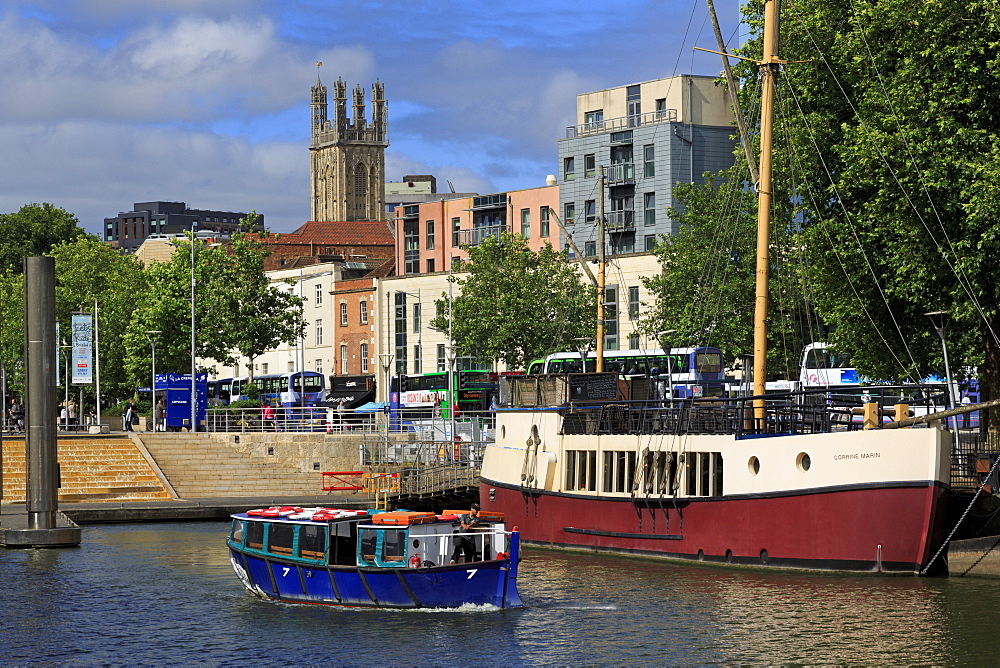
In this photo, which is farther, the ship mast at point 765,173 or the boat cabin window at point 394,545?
the ship mast at point 765,173

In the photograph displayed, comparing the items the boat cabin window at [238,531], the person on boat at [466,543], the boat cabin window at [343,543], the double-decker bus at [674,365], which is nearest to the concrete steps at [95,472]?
the double-decker bus at [674,365]

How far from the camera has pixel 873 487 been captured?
3350 centimetres

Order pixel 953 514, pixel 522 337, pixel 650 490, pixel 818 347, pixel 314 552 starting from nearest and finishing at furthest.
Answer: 1. pixel 314 552
2. pixel 953 514
3. pixel 650 490
4. pixel 818 347
5. pixel 522 337

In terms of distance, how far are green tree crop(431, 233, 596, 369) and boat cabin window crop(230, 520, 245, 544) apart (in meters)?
50.7

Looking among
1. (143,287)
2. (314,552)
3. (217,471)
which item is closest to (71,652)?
(314,552)

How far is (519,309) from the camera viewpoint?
87000 mm

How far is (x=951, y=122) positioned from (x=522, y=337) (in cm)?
4730

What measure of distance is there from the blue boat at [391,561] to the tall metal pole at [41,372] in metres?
13.1

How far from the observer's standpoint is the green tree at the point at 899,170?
4138cm

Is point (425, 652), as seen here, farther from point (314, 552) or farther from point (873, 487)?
point (873, 487)

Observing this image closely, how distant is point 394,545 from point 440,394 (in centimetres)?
6993

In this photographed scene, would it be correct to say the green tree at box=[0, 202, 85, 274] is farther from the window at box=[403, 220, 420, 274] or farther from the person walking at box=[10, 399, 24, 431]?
the person walking at box=[10, 399, 24, 431]

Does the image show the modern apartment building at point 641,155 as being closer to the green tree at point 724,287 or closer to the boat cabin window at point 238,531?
the green tree at point 724,287

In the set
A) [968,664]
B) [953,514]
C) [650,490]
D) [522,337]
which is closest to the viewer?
[968,664]
